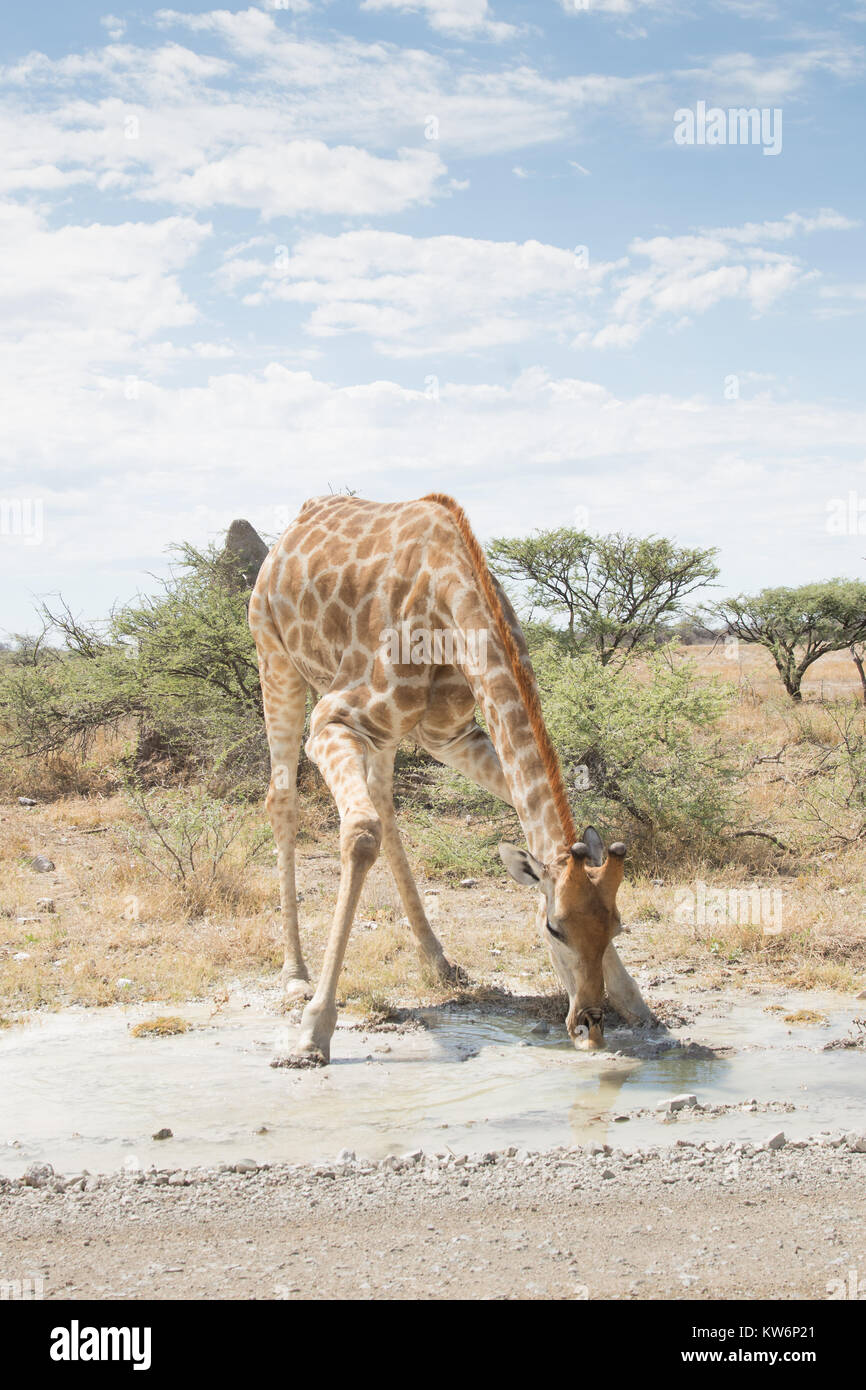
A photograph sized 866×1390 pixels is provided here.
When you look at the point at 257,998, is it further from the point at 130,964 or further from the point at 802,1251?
the point at 802,1251

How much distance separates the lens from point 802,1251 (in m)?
3.59

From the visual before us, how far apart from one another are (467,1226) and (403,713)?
3.29 metres

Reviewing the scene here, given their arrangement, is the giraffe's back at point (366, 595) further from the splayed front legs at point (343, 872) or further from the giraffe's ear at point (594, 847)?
the giraffe's ear at point (594, 847)

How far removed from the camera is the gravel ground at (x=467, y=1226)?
11.2 ft

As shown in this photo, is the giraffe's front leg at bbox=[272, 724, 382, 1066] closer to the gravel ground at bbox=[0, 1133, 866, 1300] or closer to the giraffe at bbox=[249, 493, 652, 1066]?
the giraffe at bbox=[249, 493, 652, 1066]

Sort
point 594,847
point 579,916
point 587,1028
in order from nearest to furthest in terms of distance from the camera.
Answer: point 579,916
point 587,1028
point 594,847

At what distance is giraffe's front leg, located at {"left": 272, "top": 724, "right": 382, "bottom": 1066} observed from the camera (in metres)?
5.86

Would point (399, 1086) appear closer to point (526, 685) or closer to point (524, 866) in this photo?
point (524, 866)

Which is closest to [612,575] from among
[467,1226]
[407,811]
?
[407,811]

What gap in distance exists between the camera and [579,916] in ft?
17.6

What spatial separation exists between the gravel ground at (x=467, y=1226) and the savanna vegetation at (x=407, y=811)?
8.44 feet

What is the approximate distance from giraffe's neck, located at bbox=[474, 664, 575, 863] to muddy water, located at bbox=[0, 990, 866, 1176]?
3.82 feet
